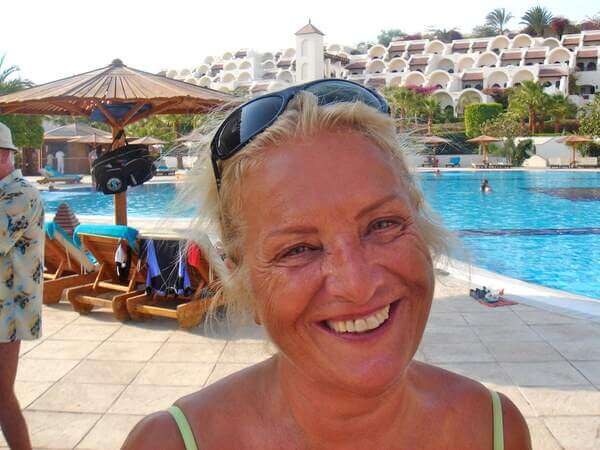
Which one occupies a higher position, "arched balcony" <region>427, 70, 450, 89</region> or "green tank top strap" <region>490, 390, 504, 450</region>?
"arched balcony" <region>427, 70, 450, 89</region>

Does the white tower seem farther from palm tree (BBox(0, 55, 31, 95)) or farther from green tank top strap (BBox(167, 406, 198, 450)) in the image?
green tank top strap (BBox(167, 406, 198, 450))

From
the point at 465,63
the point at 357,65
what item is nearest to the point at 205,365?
the point at 465,63

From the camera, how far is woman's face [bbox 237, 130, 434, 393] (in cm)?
99

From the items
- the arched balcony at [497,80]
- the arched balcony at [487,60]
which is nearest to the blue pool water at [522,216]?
the arched balcony at [497,80]

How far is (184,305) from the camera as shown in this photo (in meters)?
5.26

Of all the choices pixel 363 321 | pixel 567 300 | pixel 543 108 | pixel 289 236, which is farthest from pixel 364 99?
pixel 543 108

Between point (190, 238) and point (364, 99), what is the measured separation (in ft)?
1.83

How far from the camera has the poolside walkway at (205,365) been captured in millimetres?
3346

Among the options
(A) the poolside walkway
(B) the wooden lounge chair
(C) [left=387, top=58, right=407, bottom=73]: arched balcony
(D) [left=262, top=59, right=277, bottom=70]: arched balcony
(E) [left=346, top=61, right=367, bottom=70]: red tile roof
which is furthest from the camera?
(D) [left=262, top=59, right=277, bottom=70]: arched balcony

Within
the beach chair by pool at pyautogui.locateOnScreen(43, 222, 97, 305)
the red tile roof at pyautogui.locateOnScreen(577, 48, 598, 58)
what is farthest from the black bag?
the red tile roof at pyautogui.locateOnScreen(577, 48, 598, 58)

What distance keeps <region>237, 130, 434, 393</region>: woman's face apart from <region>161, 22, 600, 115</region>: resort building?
48755mm

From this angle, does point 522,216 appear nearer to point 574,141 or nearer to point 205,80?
point 574,141

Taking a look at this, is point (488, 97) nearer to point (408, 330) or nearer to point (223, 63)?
point (223, 63)

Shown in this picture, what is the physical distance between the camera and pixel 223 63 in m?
→ 82.8
